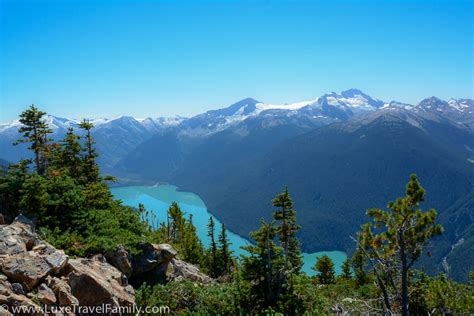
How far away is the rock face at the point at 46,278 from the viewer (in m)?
14.0

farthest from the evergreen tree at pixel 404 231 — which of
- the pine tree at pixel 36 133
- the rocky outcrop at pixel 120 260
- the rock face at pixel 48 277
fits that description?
the pine tree at pixel 36 133

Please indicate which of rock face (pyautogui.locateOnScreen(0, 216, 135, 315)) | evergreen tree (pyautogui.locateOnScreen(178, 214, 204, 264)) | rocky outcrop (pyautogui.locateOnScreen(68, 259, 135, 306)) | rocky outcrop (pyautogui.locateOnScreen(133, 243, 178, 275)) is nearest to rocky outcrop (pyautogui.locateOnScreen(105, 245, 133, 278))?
rocky outcrop (pyautogui.locateOnScreen(133, 243, 178, 275))

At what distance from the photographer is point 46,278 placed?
1512cm

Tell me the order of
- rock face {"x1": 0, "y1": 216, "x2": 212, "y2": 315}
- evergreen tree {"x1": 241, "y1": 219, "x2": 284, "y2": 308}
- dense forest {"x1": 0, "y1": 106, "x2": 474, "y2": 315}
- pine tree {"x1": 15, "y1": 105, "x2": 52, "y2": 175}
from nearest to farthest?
rock face {"x1": 0, "y1": 216, "x2": 212, "y2": 315} → dense forest {"x1": 0, "y1": 106, "x2": 474, "y2": 315} → evergreen tree {"x1": 241, "y1": 219, "x2": 284, "y2": 308} → pine tree {"x1": 15, "y1": 105, "x2": 52, "y2": 175}

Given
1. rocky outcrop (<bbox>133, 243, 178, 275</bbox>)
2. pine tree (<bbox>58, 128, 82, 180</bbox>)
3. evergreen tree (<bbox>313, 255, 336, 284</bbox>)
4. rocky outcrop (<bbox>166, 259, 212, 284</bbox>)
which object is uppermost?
pine tree (<bbox>58, 128, 82, 180</bbox>)

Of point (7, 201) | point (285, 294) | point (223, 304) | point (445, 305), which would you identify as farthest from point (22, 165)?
point (445, 305)

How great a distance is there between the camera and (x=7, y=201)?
76.0 ft

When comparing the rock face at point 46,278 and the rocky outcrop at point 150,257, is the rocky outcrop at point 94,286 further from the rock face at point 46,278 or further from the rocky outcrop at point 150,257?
the rocky outcrop at point 150,257

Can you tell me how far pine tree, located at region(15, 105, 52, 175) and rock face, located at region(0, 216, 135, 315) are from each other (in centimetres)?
1500

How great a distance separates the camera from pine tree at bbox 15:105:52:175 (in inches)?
1232

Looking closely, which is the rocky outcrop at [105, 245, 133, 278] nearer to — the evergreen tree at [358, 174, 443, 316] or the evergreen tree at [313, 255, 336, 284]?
the evergreen tree at [358, 174, 443, 316]

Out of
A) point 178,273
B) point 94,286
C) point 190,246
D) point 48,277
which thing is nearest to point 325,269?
point 190,246

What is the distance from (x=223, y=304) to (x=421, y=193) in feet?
Answer: 36.4

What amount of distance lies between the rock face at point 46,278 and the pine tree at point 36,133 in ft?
49.2
